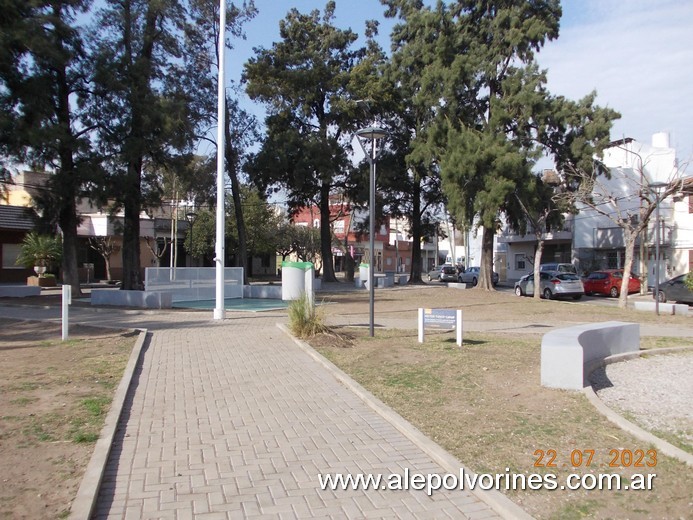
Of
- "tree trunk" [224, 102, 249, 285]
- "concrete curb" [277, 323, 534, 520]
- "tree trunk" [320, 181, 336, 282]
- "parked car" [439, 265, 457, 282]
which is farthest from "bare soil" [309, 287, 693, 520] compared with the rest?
"parked car" [439, 265, 457, 282]

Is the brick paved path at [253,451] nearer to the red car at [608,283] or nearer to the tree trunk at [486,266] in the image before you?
the tree trunk at [486,266]


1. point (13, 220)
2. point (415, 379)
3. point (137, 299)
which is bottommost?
point (415, 379)

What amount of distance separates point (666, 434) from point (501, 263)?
169ft

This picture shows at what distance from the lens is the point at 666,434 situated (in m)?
5.67

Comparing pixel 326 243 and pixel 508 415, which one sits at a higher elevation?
pixel 326 243

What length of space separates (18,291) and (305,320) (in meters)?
19.2

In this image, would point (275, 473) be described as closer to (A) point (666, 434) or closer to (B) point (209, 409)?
(B) point (209, 409)

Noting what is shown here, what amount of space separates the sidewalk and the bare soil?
42 centimetres

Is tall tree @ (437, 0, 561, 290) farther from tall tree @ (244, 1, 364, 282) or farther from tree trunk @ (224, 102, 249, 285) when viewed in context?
tree trunk @ (224, 102, 249, 285)

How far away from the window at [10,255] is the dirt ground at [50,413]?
95.9 ft

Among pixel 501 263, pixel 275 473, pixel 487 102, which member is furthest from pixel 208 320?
pixel 501 263

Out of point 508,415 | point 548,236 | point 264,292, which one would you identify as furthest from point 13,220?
point 548,236

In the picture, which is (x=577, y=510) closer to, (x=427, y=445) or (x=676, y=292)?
(x=427, y=445)

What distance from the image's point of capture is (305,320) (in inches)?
464
